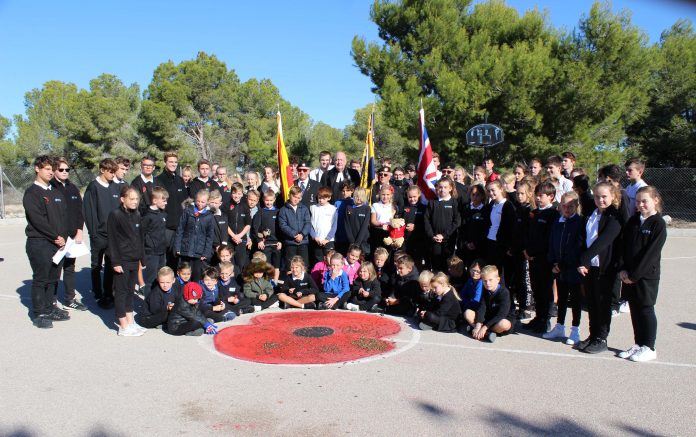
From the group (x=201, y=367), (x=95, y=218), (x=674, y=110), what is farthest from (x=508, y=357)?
(x=674, y=110)

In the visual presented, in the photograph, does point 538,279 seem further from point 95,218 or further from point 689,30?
point 689,30

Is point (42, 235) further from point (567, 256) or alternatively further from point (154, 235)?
point (567, 256)


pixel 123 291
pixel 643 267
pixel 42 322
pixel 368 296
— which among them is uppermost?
pixel 643 267

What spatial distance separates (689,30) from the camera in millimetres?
27594

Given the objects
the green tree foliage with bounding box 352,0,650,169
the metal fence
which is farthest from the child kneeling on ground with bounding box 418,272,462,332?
the metal fence

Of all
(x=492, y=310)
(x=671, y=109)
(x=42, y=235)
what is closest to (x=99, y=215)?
(x=42, y=235)

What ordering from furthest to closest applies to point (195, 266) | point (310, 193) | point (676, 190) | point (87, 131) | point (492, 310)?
point (87, 131) < point (676, 190) < point (310, 193) < point (195, 266) < point (492, 310)

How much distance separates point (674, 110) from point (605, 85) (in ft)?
23.2

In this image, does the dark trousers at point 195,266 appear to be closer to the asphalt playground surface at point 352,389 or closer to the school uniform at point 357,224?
the asphalt playground surface at point 352,389

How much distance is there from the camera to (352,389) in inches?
191

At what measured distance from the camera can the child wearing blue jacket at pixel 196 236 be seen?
25.7 feet

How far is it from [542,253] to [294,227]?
3690 millimetres

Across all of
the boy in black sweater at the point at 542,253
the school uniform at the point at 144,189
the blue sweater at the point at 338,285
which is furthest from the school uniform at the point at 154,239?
the boy in black sweater at the point at 542,253

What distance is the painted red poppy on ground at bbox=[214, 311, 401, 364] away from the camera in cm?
579
